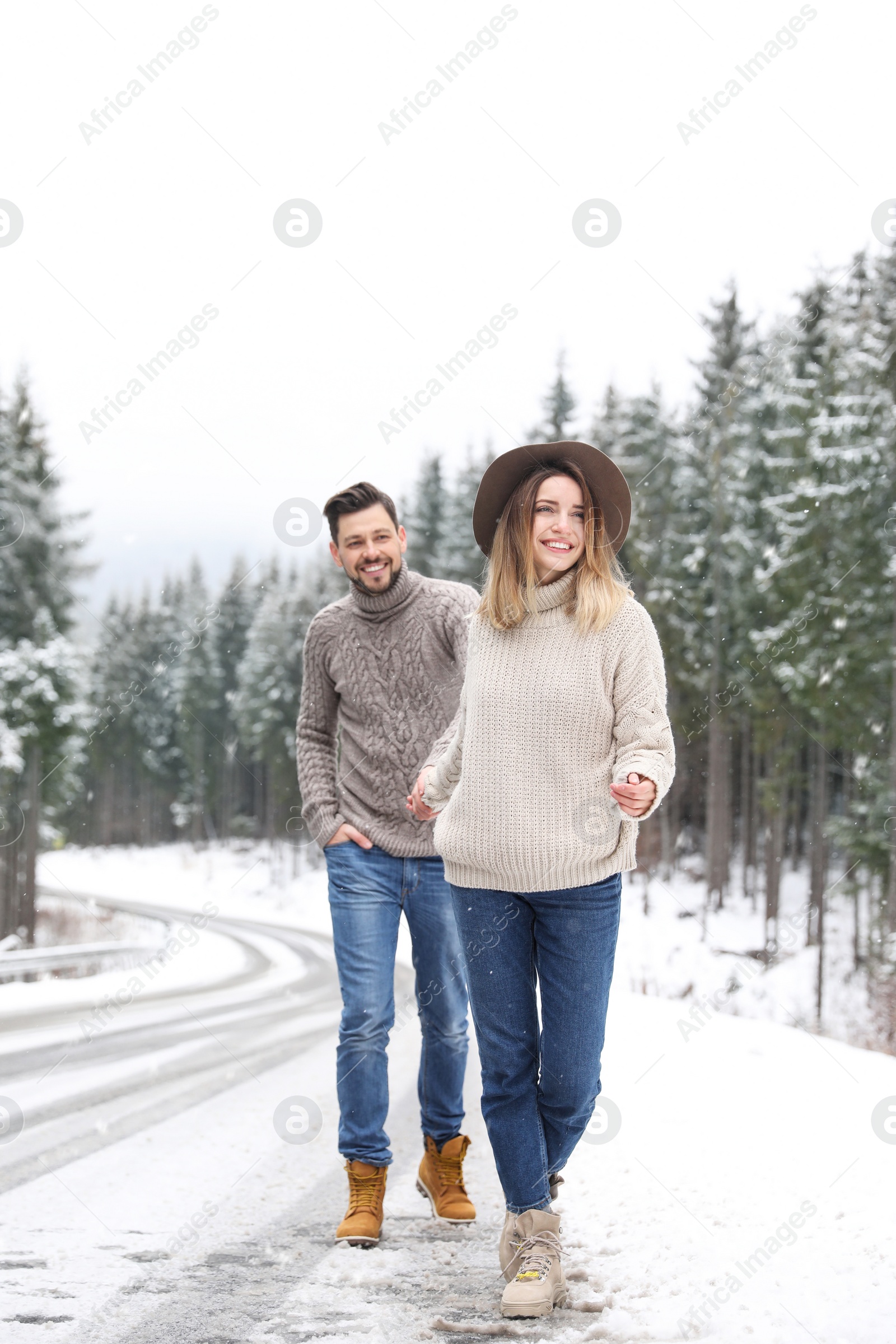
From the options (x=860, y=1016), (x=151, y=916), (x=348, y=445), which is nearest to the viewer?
(x=348, y=445)

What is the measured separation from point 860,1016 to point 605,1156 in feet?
54.1

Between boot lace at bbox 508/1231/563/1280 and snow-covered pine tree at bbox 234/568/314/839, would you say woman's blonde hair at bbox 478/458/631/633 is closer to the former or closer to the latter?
boot lace at bbox 508/1231/563/1280

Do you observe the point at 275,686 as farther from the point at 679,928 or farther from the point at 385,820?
the point at 385,820

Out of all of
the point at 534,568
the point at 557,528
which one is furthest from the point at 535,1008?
the point at 557,528

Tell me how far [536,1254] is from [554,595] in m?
1.82

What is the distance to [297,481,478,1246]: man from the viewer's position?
153 inches

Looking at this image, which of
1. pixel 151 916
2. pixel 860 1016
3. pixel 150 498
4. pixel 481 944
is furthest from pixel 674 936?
pixel 481 944

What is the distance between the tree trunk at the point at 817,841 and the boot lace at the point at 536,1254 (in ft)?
65.1

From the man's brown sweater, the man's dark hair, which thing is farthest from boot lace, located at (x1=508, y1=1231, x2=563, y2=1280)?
the man's dark hair

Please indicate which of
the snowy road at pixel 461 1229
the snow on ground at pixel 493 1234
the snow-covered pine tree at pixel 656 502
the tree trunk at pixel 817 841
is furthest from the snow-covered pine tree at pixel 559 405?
the snow on ground at pixel 493 1234

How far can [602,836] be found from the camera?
3010mm

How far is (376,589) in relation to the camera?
4102 mm

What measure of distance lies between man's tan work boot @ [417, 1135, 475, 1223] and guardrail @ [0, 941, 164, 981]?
8905 millimetres

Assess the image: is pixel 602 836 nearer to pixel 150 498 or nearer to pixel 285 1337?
pixel 285 1337
